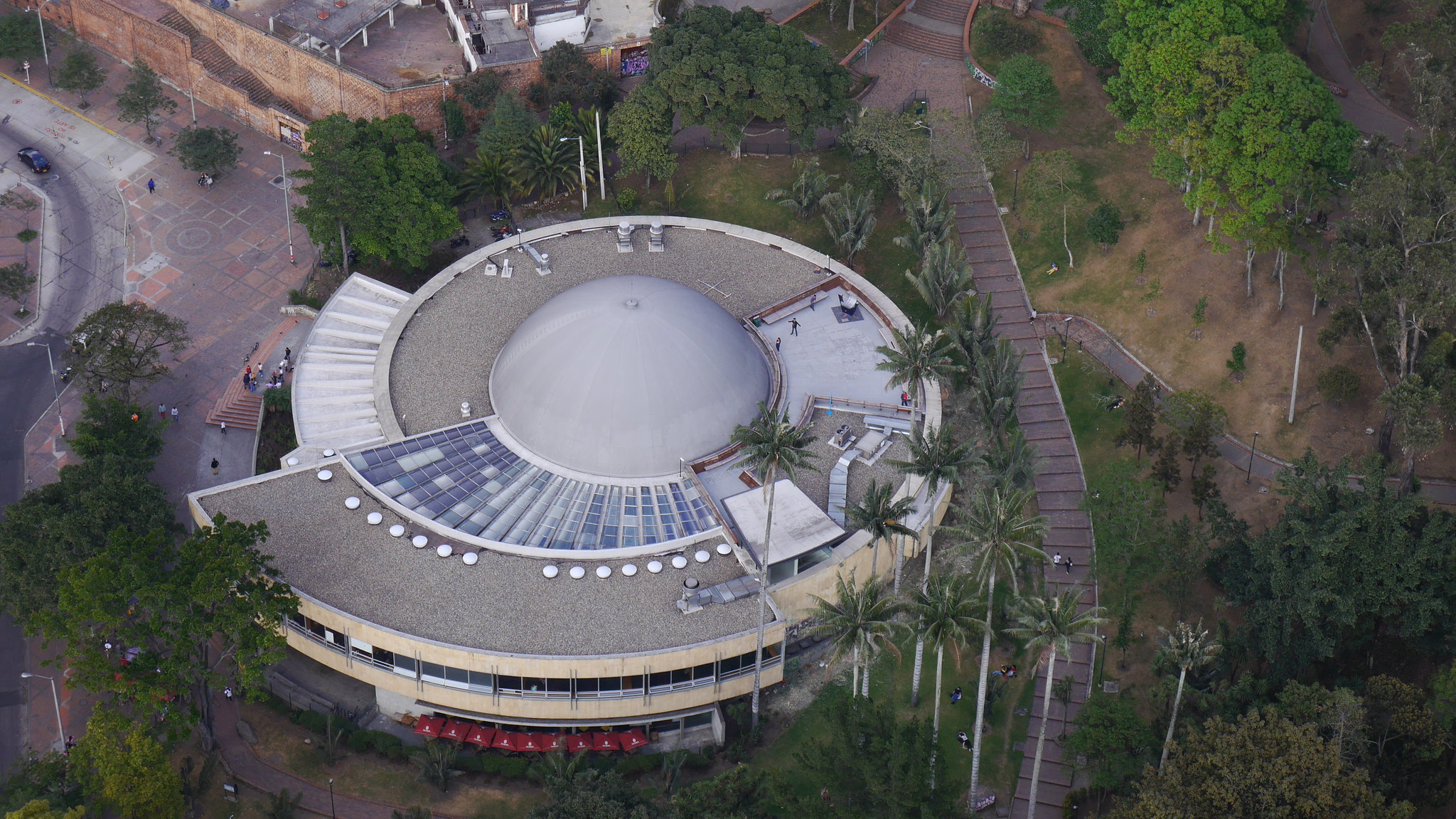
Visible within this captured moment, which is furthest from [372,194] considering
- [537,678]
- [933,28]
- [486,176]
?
[933,28]

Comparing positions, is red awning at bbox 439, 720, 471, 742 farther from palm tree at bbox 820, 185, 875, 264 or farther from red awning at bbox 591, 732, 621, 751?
palm tree at bbox 820, 185, 875, 264

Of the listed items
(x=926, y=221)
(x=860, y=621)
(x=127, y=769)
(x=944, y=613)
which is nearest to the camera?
(x=127, y=769)

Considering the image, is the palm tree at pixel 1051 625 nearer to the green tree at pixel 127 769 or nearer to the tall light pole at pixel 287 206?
the green tree at pixel 127 769

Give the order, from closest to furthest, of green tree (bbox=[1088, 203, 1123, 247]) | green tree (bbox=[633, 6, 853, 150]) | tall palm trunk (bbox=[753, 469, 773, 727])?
tall palm trunk (bbox=[753, 469, 773, 727]), green tree (bbox=[1088, 203, 1123, 247]), green tree (bbox=[633, 6, 853, 150])

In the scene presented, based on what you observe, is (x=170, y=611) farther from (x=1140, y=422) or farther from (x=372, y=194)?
(x=1140, y=422)

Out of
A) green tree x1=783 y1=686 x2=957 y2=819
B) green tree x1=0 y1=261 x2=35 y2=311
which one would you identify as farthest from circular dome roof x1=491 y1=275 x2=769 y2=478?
green tree x1=0 y1=261 x2=35 y2=311

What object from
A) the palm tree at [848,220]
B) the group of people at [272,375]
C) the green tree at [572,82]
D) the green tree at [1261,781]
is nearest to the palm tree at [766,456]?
the green tree at [1261,781]

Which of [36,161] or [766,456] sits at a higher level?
[36,161]
